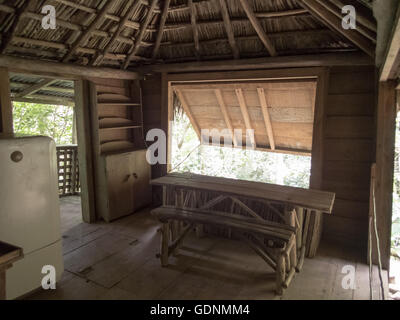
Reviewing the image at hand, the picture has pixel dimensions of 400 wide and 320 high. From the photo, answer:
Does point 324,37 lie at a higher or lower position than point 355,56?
higher

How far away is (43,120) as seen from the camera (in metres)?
11.1

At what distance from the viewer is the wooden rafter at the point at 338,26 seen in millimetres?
3078

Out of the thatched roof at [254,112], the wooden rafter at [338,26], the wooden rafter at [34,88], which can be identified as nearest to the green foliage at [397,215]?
the thatched roof at [254,112]

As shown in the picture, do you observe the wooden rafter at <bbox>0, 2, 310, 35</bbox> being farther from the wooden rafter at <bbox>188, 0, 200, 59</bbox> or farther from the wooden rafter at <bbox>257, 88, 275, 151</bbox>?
the wooden rafter at <bbox>257, 88, 275, 151</bbox>

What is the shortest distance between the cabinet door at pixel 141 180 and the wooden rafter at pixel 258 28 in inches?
102

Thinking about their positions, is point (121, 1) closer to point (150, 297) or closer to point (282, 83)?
point (282, 83)

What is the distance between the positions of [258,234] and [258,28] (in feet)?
8.26

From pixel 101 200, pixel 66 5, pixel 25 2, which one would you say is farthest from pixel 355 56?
pixel 101 200

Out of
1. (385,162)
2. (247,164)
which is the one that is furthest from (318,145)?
(247,164)

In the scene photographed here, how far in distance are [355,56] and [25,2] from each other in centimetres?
368

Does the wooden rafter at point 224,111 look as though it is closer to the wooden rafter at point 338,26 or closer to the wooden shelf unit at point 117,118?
the wooden shelf unit at point 117,118

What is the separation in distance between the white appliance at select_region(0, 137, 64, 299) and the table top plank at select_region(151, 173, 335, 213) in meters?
1.24
